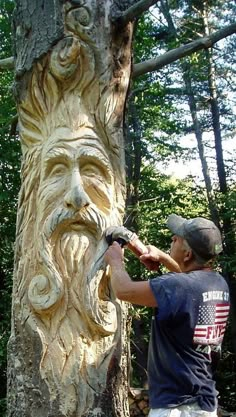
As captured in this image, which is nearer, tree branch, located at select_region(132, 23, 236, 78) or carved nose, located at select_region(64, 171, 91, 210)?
carved nose, located at select_region(64, 171, 91, 210)

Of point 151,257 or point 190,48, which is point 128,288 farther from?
point 190,48

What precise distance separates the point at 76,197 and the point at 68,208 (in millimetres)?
88

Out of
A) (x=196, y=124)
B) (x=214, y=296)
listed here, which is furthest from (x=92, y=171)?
(x=196, y=124)

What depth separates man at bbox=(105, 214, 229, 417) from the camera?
243 centimetres

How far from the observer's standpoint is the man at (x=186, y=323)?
2.43 m

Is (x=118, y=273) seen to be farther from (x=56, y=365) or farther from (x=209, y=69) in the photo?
(x=209, y=69)

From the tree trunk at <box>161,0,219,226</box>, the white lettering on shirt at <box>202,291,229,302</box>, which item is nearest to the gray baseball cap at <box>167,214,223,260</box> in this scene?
the white lettering on shirt at <box>202,291,229,302</box>

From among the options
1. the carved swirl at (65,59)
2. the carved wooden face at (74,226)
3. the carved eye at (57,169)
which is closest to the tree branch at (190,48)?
the carved swirl at (65,59)

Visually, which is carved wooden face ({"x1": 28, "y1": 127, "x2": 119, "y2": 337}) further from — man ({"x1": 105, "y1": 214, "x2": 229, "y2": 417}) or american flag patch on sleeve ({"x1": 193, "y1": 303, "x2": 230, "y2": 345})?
american flag patch on sleeve ({"x1": 193, "y1": 303, "x2": 230, "y2": 345})

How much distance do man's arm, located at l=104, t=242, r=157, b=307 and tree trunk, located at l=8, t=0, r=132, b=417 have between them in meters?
0.32

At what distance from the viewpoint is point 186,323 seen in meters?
2.47

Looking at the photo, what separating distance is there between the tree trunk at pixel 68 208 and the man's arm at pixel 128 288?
1.05 ft

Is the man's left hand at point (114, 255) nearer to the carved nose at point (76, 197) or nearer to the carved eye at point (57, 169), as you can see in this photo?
the carved nose at point (76, 197)

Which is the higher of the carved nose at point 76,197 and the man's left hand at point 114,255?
the carved nose at point 76,197
